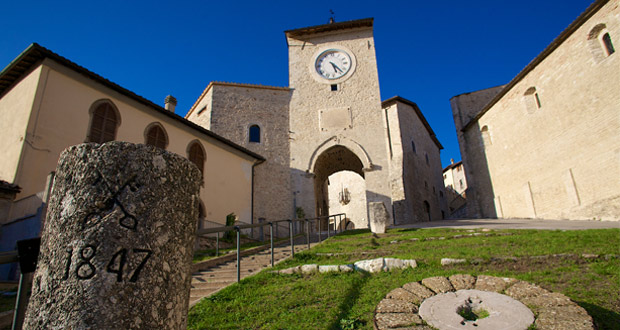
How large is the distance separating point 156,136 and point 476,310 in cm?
1295

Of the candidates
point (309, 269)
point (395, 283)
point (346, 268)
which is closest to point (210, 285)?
point (309, 269)

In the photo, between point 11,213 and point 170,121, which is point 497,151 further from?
point 11,213

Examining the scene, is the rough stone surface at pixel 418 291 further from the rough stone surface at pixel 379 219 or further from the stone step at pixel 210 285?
the rough stone surface at pixel 379 219

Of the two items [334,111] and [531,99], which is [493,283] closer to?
[531,99]

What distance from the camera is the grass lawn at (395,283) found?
4043mm

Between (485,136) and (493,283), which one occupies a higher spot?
(485,136)

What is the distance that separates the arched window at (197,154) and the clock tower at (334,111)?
6.83 meters

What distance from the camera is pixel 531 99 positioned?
58.6ft

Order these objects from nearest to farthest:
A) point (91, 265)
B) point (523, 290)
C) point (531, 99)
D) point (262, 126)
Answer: point (91, 265), point (523, 290), point (531, 99), point (262, 126)

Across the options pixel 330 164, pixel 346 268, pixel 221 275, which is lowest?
pixel 221 275

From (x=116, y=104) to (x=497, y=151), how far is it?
20855 mm

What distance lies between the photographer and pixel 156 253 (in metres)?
1.78

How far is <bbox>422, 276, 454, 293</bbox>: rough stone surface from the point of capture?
419 centimetres

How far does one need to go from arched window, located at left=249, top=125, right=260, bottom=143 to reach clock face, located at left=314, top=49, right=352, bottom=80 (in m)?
5.90
